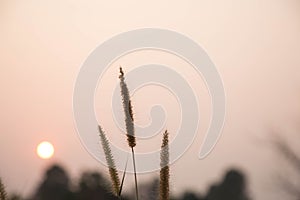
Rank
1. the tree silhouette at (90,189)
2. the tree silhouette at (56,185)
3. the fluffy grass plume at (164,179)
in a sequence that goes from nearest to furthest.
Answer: the fluffy grass plume at (164,179) → the tree silhouette at (90,189) → the tree silhouette at (56,185)

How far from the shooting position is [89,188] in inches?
78.9

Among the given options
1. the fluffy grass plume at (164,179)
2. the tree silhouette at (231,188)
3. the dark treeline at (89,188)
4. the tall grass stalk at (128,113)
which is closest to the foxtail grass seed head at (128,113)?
the tall grass stalk at (128,113)

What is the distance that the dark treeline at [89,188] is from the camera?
1995 mm

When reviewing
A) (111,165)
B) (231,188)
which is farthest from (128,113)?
(231,188)

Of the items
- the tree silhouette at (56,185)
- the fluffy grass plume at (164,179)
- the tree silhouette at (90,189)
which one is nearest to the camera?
the fluffy grass plume at (164,179)

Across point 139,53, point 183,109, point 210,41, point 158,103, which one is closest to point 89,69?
point 139,53

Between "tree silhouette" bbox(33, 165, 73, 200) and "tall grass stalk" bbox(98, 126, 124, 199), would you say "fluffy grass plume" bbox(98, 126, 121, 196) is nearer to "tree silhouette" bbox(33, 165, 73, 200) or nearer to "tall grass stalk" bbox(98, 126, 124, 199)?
"tall grass stalk" bbox(98, 126, 124, 199)

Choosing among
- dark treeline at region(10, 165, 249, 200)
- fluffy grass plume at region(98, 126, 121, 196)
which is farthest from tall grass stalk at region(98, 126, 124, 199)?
dark treeline at region(10, 165, 249, 200)

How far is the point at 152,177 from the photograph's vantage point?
53.2 inches

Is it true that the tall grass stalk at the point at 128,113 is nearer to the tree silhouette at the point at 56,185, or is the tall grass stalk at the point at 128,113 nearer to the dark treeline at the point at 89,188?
the dark treeline at the point at 89,188

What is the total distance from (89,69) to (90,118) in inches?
21.3

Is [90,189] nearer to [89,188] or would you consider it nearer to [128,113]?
[89,188]

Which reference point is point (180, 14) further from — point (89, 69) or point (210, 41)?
point (89, 69)

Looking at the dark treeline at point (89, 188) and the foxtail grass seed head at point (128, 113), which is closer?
the foxtail grass seed head at point (128, 113)
